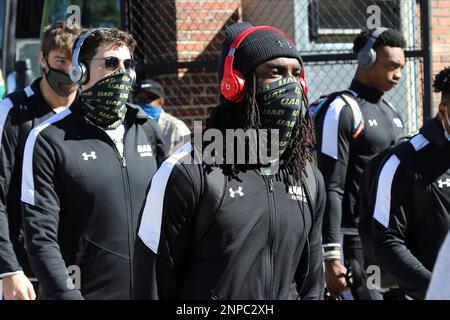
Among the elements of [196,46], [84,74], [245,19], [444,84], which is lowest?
[444,84]

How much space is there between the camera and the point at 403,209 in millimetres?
4285

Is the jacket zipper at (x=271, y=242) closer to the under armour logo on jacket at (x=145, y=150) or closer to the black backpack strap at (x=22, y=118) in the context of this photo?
the under armour logo on jacket at (x=145, y=150)

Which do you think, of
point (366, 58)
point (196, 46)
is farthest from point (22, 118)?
point (196, 46)

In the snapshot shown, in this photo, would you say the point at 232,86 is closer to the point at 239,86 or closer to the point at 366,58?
the point at 239,86

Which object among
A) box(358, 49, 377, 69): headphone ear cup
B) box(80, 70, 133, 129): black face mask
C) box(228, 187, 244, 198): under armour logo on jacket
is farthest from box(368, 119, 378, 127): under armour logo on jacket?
box(228, 187, 244, 198): under armour logo on jacket

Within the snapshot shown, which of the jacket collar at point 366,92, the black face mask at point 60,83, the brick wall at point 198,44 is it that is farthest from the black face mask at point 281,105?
the brick wall at point 198,44

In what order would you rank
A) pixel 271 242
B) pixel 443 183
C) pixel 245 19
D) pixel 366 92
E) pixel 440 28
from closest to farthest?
pixel 271 242 < pixel 443 183 < pixel 366 92 < pixel 245 19 < pixel 440 28

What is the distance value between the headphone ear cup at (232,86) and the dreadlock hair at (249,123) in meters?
0.04

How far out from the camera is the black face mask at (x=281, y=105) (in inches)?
137

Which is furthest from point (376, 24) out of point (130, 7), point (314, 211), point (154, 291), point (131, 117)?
point (154, 291)

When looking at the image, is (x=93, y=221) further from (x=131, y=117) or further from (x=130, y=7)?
(x=130, y=7)

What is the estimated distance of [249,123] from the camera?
11.2 ft

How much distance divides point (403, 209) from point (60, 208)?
1.59m

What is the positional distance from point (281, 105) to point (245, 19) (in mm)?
5936
